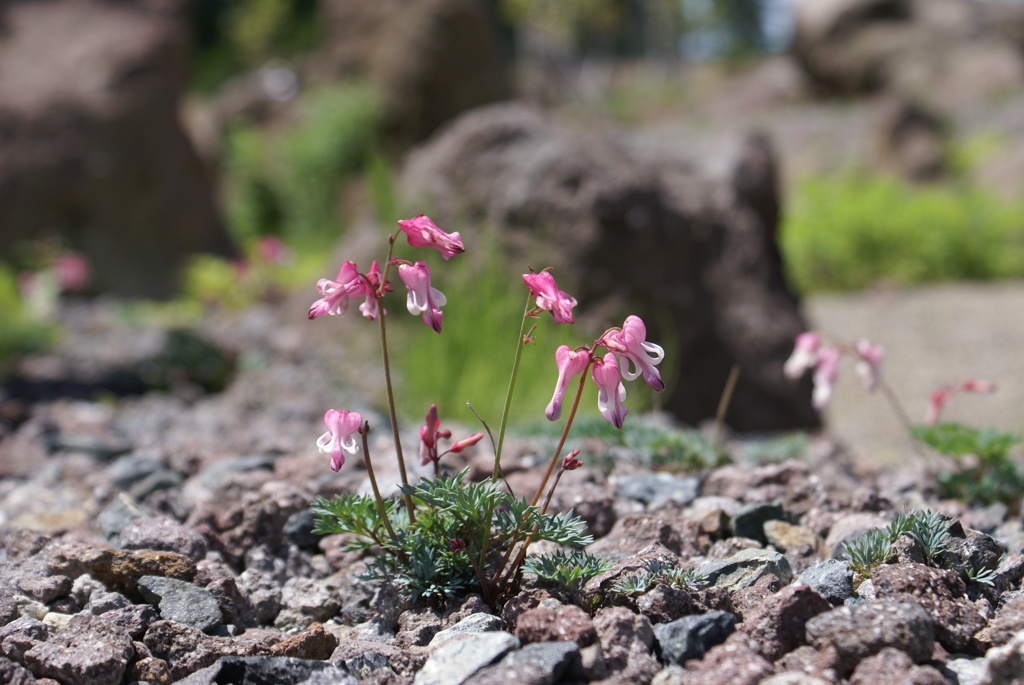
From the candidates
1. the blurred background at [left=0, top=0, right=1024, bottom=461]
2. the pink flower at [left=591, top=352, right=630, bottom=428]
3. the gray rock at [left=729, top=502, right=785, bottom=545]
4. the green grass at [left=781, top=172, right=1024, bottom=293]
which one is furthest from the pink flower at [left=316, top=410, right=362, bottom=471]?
the green grass at [left=781, top=172, right=1024, bottom=293]

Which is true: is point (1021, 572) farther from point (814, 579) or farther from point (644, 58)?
point (644, 58)

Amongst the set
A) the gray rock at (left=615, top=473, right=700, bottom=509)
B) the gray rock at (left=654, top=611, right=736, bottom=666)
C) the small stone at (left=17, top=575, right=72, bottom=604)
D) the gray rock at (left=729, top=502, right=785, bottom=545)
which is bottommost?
the gray rock at (left=654, top=611, right=736, bottom=666)

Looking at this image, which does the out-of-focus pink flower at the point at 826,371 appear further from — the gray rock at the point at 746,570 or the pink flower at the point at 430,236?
the pink flower at the point at 430,236

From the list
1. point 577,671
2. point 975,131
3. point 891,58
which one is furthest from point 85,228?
point 891,58

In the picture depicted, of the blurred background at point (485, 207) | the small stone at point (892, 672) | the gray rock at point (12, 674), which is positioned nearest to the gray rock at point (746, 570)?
the small stone at point (892, 672)

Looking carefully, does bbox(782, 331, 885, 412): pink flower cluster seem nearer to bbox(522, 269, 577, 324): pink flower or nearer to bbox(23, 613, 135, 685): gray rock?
bbox(522, 269, 577, 324): pink flower

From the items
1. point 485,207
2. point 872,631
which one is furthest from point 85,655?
point 485,207
